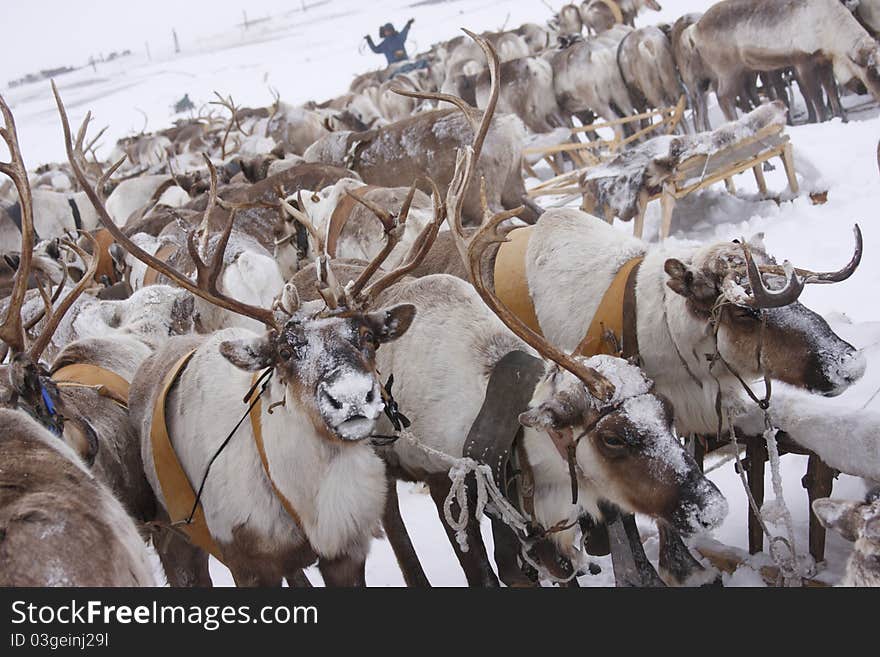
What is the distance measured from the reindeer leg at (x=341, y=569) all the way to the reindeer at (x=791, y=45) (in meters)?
4.58

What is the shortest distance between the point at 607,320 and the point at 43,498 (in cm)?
149

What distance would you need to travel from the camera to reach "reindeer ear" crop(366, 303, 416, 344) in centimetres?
199

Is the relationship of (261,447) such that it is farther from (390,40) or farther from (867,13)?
(390,40)

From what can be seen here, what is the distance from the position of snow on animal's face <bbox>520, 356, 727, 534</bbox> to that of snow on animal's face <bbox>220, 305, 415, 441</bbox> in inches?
13.7

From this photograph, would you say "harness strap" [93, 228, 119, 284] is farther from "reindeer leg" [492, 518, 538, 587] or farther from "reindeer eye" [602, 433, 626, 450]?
"reindeer eye" [602, 433, 626, 450]

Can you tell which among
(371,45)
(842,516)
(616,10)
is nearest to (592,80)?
(616,10)

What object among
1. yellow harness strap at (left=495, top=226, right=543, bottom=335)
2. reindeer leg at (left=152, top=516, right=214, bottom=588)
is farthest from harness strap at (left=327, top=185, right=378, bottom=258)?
reindeer leg at (left=152, top=516, right=214, bottom=588)

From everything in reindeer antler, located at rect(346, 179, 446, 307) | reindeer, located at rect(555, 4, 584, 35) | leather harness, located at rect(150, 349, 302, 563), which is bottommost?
leather harness, located at rect(150, 349, 302, 563)

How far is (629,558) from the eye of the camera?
221 cm

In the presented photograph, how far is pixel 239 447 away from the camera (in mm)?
2062

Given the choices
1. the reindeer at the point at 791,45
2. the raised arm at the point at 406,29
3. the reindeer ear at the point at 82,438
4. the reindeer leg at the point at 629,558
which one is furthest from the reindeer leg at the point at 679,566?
the raised arm at the point at 406,29

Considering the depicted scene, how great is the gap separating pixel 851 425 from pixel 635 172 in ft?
8.94

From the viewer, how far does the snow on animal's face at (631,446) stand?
179 cm

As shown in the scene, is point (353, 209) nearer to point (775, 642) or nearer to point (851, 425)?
point (851, 425)
